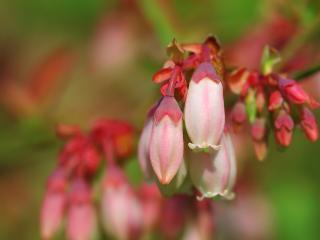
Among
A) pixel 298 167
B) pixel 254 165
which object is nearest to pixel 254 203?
pixel 254 165

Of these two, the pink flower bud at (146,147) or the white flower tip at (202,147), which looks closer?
the white flower tip at (202,147)

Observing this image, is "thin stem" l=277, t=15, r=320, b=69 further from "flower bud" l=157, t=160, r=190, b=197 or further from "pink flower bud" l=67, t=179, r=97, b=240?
"pink flower bud" l=67, t=179, r=97, b=240

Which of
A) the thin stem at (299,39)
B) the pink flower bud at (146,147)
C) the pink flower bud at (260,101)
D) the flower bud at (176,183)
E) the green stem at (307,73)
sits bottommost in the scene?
the flower bud at (176,183)

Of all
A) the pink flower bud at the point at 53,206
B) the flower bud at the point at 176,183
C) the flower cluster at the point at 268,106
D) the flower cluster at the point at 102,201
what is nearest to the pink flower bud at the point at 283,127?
the flower cluster at the point at 268,106

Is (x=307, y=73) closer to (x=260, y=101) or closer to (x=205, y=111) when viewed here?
(x=260, y=101)

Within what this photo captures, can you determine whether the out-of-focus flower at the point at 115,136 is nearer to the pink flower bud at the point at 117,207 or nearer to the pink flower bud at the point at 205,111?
the pink flower bud at the point at 117,207

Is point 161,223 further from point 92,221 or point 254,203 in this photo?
point 254,203

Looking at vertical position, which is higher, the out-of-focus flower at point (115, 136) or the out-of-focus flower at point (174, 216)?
the out-of-focus flower at point (115, 136)
